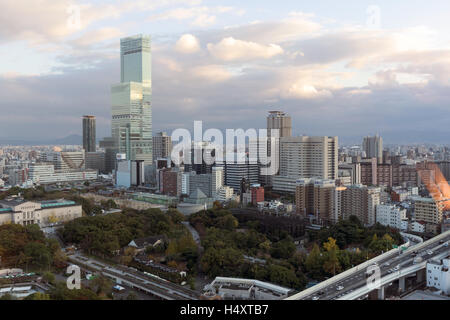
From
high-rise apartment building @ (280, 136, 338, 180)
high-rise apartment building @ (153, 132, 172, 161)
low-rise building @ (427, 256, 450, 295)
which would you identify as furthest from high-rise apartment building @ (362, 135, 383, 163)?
low-rise building @ (427, 256, 450, 295)

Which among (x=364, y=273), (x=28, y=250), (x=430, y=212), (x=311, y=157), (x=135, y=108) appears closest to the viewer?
(x=364, y=273)

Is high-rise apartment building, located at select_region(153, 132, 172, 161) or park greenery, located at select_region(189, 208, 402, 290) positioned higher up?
high-rise apartment building, located at select_region(153, 132, 172, 161)

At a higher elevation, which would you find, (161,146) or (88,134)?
(88,134)

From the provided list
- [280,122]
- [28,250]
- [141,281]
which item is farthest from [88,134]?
[141,281]

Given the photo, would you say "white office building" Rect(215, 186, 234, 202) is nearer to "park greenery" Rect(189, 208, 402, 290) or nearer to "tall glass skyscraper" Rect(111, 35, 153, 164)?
"park greenery" Rect(189, 208, 402, 290)

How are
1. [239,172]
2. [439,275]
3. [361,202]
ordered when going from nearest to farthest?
1. [439,275]
2. [361,202]
3. [239,172]

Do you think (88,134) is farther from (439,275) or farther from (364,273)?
(439,275)

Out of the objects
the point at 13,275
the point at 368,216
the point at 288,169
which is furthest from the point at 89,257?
→ the point at 288,169
